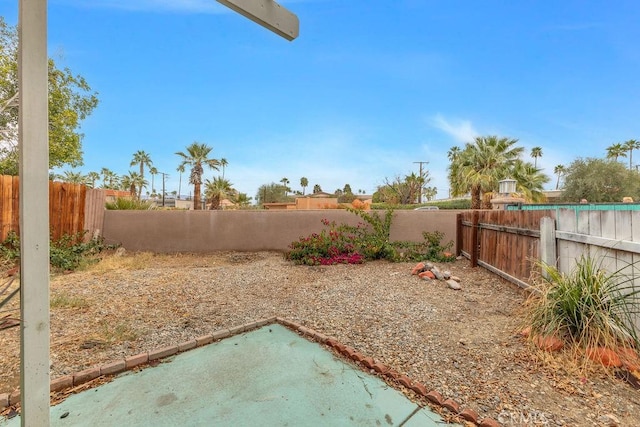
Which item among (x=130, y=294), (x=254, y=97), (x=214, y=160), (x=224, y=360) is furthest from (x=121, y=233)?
(x=214, y=160)

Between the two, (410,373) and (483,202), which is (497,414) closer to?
(410,373)

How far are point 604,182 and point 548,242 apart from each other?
18.4 metres

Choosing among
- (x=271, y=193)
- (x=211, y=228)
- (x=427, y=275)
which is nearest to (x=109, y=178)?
(x=271, y=193)

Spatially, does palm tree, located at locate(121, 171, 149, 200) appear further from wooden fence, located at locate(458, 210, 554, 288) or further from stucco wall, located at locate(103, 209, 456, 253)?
wooden fence, located at locate(458, 210, 554, 288)

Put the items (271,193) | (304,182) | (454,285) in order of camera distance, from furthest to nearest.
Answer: (304,182)
(271,193)
(454,285)

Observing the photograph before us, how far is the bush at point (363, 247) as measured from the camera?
6645mm

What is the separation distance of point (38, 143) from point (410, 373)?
250 cm

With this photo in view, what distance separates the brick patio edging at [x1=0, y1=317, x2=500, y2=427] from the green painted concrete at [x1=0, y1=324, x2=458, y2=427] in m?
0.09

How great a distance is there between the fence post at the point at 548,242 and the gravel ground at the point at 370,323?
652mm

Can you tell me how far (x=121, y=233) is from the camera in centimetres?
778

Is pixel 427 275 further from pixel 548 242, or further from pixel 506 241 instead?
pixel 548 242

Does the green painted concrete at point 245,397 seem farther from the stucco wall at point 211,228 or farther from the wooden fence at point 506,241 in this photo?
the stucco wall at point 211,228

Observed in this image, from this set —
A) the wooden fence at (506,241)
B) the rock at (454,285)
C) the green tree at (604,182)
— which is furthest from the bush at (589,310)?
the green tree at (604,182)

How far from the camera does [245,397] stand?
6.18 ft
